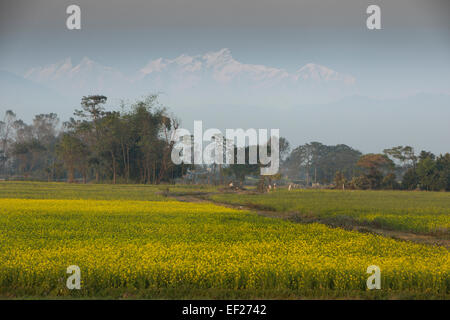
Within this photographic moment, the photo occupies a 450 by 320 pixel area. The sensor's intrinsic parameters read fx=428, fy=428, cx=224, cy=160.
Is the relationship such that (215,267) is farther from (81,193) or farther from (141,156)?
(141,156)

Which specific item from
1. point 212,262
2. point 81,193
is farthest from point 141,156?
point 212,262

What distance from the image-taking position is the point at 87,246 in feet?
37.3

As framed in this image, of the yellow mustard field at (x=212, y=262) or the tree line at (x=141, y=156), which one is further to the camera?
the tree line at (x=141, y=156)

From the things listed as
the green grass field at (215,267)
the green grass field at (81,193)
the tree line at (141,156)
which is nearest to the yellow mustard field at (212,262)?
the green grass field at (215,267)

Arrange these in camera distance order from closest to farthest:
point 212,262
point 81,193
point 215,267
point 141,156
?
point 215,267 → point 212,262 → point 81,193 → point 141,156

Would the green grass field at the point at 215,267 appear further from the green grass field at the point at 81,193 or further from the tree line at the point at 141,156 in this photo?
the tree line at the point at 141,156

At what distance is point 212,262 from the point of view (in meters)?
9.40

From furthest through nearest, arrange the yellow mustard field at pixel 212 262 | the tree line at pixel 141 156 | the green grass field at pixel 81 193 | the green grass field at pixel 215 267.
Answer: the tree line at pixel 141 156
the green grass field at pixel 81 193
the yellow mustard field at pixel 212 262
the green grass field at pixel 215 267

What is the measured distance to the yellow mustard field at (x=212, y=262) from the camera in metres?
8.58

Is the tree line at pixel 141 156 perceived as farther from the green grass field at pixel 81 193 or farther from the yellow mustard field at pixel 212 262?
the yellow mustard field at pixel 212 262

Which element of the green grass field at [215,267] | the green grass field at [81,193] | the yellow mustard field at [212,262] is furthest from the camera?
the green grass field at [81,193]

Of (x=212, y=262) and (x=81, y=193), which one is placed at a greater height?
(x=212, y=262)
